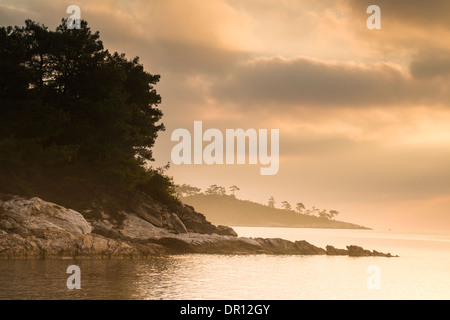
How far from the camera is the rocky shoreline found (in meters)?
41.3

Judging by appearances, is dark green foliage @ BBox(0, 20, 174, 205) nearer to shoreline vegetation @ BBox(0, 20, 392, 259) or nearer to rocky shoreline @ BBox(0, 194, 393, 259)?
shoreline vegetation @ BBox(0, 20, 392, 259)

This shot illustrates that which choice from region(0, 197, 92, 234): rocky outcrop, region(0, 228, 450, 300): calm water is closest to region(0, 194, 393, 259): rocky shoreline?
region(0, 197, 92, 234): rocky outcrop

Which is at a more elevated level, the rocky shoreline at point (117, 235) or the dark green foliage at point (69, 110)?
the dark green foliage at point (69, 110)

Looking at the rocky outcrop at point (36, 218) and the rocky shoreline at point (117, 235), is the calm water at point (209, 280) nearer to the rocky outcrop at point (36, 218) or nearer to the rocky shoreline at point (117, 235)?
the rocky shoreline at point (117, 235)

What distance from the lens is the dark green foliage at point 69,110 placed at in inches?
2063

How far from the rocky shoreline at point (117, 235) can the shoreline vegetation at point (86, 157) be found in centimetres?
13

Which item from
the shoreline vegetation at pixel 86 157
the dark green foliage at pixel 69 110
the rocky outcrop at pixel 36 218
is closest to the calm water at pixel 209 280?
the rocky outcrop at pixel 36 218

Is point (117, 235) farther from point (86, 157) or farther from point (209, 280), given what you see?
point (209, 280)

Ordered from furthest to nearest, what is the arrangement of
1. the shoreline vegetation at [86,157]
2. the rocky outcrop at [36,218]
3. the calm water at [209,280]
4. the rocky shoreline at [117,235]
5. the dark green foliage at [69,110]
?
the dark green foliage at [69,110], the shoreline vegetation at [86,157], the rocky outcrop at [36,218], the rocky shoreline at [117,235], the calm water at [209,280]

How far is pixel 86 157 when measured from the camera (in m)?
57.4

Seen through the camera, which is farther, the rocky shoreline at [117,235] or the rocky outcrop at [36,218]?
the rocky outcrop at [36,218]

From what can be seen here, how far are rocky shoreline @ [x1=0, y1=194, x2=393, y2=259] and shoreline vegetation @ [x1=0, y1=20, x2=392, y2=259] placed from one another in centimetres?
13

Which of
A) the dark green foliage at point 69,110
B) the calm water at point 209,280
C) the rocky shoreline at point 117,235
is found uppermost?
the dark green foliage at point 69,110
